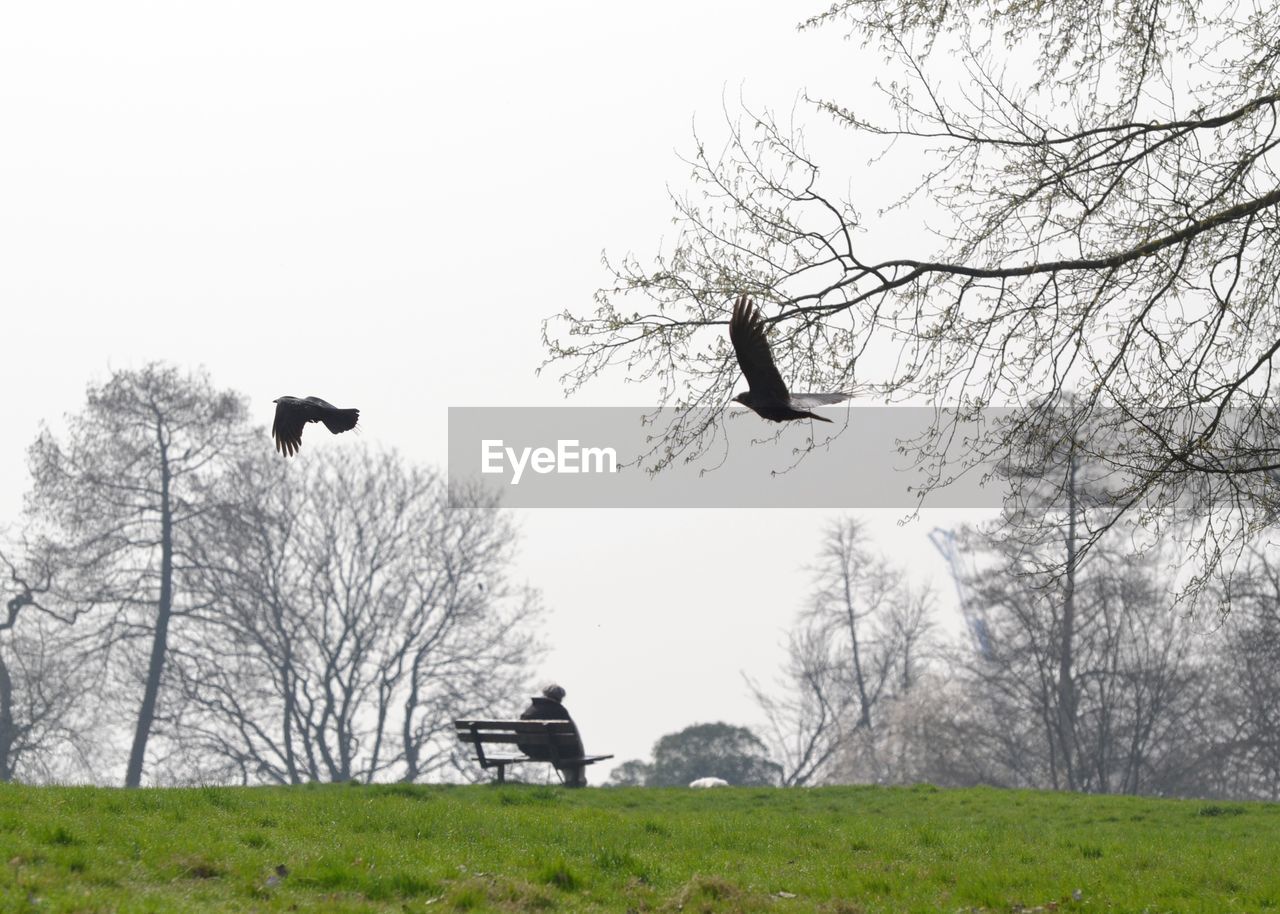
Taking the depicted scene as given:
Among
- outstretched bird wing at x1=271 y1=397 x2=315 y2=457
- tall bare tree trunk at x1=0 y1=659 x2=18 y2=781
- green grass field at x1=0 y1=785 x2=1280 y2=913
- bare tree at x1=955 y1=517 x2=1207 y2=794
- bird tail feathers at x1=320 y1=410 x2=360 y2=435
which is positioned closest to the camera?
green grass field at x1=0 y1=785 x2=1280 y2=913

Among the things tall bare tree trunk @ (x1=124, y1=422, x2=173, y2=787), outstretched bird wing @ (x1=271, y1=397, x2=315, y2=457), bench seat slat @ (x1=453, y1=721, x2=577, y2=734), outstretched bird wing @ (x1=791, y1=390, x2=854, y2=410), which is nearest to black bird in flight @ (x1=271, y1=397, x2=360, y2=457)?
outstretched bird wing @ (x1=271, y1=397, x2=315, y2=457)

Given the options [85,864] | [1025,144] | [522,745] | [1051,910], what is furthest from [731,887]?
[522,745]

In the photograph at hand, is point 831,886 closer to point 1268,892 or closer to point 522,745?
point 1268,892

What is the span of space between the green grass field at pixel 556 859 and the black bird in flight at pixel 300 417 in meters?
2.69

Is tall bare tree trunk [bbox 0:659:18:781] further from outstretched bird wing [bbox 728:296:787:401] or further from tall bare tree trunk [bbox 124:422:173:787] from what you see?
outstretched bird wing [bbox 728:296:787:401]

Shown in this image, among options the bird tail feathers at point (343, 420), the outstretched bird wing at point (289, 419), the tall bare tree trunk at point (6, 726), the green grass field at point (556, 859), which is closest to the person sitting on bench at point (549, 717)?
the green grass field at point (556, 859)

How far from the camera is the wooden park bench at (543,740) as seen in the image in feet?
57.4

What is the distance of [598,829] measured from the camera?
11.0m

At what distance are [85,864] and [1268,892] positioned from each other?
7.25 metres

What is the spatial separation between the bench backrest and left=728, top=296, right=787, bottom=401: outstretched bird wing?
10472 millimetres

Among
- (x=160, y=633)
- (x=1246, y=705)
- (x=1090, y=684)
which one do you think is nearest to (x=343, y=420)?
(x=160, y=633)

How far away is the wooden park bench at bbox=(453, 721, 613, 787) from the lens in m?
17.5

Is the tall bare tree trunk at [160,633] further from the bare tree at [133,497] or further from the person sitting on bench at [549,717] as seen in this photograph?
the person sitting on bench at [549,717]

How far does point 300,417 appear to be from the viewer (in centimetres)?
918
